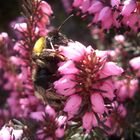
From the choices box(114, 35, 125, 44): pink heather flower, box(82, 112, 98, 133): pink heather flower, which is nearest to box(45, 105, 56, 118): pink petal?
box(82, 112, 98, 133): pink heather flower

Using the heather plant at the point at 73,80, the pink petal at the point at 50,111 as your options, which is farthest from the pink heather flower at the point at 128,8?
the pink petal at the point at 50,111

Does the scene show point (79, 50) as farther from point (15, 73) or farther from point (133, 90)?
point (15, 73)

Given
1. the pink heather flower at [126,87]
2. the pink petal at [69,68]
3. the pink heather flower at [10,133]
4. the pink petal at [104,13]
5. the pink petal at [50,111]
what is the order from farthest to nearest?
the pink heather flower at [126,87], the pink petal at [50,111], the pink petal at [104,13], the pink heather flower at [10,133], the pink petal at [69,68]

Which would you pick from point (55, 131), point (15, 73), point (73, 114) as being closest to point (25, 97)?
point (15, 73)

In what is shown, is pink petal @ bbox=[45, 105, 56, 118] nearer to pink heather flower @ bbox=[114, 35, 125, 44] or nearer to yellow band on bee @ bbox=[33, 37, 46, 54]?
yellow band on bee @ bbox=[33, 37, 46, 54]

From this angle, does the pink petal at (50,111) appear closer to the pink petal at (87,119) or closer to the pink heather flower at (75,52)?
the pink petal at (87,119)

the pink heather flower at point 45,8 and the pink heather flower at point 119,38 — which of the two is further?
the pink heather flower at point 119,38

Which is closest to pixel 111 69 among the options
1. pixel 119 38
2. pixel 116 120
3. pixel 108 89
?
pixel 108 89
